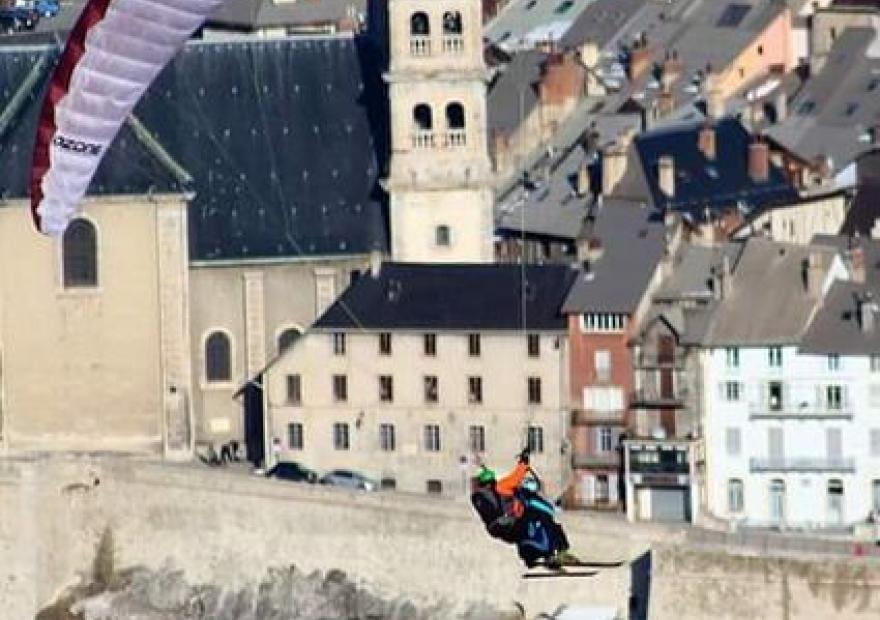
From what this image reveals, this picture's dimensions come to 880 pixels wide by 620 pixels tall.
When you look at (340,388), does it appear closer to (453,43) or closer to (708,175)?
(453,43)

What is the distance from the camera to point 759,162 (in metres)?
99.6

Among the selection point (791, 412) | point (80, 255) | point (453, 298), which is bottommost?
point (791, 412)

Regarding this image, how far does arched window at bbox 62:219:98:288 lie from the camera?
92.6m

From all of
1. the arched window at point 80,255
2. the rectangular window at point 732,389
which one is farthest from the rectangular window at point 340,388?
the rectangular window at point 732,389

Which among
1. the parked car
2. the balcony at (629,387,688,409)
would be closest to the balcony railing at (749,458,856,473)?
the balcony at (629,387,688,409)

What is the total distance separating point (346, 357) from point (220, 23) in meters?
26.9

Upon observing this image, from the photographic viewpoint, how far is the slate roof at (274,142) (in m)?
94.2

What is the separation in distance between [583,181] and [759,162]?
235 cm

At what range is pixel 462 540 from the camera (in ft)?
282

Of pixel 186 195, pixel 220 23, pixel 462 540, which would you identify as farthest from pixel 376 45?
pixel 220 23

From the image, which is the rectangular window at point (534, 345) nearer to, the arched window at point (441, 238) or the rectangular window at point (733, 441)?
the rectangular window at point (733, 441)

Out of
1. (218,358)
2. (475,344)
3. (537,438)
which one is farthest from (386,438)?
(218,358)

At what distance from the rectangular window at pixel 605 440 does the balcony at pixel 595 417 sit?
9cm

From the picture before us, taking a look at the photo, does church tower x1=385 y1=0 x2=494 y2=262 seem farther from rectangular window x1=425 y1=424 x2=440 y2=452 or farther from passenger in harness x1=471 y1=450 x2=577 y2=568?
passenger in harness x1=471 y1=450 x2=577 y2=568
